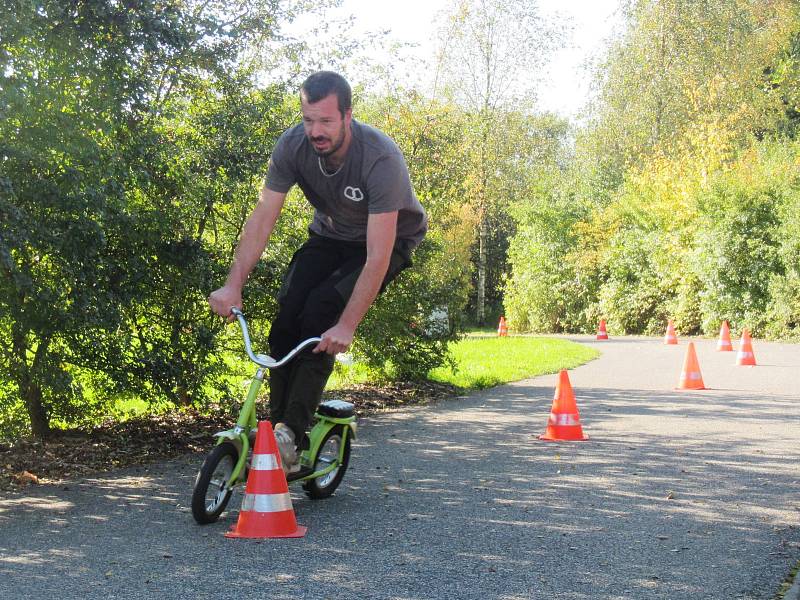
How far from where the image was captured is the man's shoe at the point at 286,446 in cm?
517

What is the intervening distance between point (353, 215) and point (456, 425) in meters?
4.43

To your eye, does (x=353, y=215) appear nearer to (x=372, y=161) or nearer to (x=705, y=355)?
(x=372, y=161)

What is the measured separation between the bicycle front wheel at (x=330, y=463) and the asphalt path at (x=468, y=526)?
0.26ft

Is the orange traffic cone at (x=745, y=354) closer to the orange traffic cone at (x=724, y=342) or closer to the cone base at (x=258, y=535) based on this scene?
the orange traffic cone at (x=724, y=342)

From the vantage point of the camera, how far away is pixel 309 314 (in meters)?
5.27

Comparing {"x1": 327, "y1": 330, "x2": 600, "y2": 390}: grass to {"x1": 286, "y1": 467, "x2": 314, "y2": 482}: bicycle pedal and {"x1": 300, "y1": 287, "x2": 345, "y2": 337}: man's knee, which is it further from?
Result: {"x1": 300, "y1": 287, "x2": 345, "y2": 337}: man's knee

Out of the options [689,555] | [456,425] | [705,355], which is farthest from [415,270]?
[705,355]

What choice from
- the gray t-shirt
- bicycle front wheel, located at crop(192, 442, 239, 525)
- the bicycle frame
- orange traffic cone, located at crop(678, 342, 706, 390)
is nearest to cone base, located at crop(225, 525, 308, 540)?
bicycle front wheel, located at crop(192, 442, 239, 525)

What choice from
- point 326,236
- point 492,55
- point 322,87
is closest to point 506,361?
point 326,236

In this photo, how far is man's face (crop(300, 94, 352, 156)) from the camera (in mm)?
4820

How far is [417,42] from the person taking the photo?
1402 centimetres

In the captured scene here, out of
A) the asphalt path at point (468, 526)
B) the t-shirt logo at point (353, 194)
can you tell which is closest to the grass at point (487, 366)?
the asphalt path at point (468, 526)

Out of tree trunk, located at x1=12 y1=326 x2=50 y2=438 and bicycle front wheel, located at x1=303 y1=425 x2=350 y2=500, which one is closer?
bicycle front wheel, located at x1=303 y1=425 x2=350 y2=500

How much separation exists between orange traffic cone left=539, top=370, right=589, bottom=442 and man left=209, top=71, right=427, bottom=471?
136 inches
